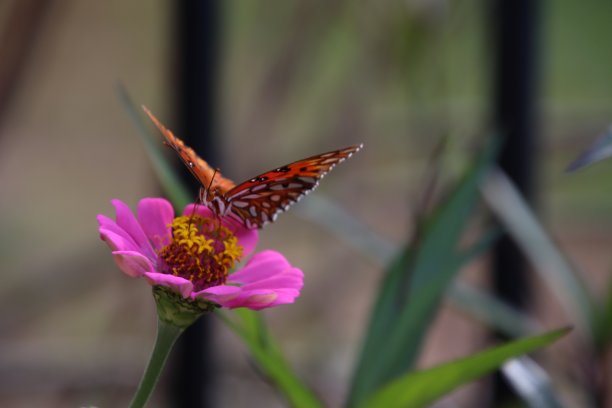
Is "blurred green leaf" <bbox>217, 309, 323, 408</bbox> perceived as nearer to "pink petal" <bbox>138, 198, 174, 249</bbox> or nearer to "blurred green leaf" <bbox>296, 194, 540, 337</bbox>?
"pink petal" <bbox>138, 198, 174, 249</bbox>

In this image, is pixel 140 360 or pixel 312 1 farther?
pixel 140 360

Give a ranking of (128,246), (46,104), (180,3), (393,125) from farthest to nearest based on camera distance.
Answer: (46,104)
(393,125)
(180,3)
(128,246)

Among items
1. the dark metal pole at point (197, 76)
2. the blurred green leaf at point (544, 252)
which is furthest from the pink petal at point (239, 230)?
the dark metal pole at point (197, 76)

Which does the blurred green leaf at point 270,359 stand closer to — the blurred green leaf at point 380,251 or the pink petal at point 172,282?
the pink petal at point 172,282

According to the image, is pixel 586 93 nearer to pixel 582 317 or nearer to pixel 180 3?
pixel 180 3

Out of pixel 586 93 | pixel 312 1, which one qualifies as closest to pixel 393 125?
pixel 312 1

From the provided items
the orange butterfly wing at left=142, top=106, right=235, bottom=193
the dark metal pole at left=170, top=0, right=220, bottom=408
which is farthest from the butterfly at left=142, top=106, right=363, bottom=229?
the dark metal pole at left=170, top=0, right=220, bottom=408
